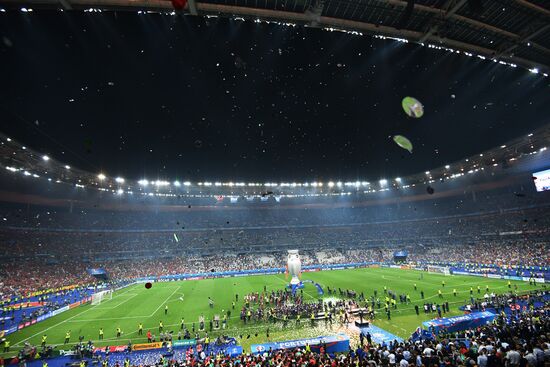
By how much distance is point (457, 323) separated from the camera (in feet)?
63.8

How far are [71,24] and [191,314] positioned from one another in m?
26.3

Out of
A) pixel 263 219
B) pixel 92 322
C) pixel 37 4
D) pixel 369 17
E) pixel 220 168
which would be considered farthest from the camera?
pixel 263 219

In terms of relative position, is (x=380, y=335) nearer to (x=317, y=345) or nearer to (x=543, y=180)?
(x=317, y=345)

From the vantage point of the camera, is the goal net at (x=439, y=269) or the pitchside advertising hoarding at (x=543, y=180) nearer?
the pitchside advertising hoarding at (x=543, y=180)

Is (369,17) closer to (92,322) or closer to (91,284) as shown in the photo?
(92,322)

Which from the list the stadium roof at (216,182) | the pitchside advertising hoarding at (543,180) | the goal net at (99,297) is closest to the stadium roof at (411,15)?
the stadium roof at (216,182)

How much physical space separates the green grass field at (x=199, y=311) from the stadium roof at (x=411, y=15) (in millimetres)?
18455

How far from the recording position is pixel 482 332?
16312mm

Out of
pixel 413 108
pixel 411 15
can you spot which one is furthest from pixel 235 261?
pixel 411 15

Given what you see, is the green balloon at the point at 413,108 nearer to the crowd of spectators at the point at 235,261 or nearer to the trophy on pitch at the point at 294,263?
the trophy on pitch at the point at 294,263

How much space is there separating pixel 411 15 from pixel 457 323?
761 inches

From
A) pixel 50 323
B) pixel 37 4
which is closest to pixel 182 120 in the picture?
pixel 37 4

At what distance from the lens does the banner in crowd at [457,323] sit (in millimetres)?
18766

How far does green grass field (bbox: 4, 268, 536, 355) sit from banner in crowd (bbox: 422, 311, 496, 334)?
7.24 ft
